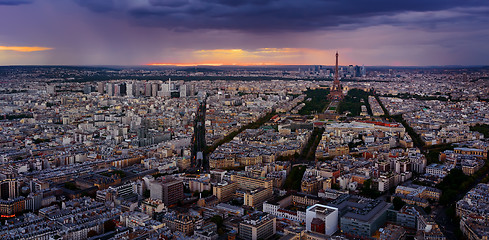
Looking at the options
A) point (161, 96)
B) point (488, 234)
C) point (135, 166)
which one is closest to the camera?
point (488, 234)

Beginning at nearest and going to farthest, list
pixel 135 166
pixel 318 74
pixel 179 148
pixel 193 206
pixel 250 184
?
pixel 193 206 → pixel 250 184 → pixel 135 166 → pixel 179 148 → pixel 318 74

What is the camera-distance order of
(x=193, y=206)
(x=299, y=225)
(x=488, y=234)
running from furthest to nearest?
(x=193, y=206) < (x=299, y=225) < (x=488, y=234)

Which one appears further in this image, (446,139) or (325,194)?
(446,139)

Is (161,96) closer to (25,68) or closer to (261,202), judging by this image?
(261,202)

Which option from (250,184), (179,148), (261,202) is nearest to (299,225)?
(261,202)

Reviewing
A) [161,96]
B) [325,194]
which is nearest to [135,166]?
[325,194]

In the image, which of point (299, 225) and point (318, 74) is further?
point (318, 74)

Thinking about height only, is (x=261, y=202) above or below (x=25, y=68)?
below

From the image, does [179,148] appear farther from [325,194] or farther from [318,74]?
[318,74]

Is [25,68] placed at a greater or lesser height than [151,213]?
greater
